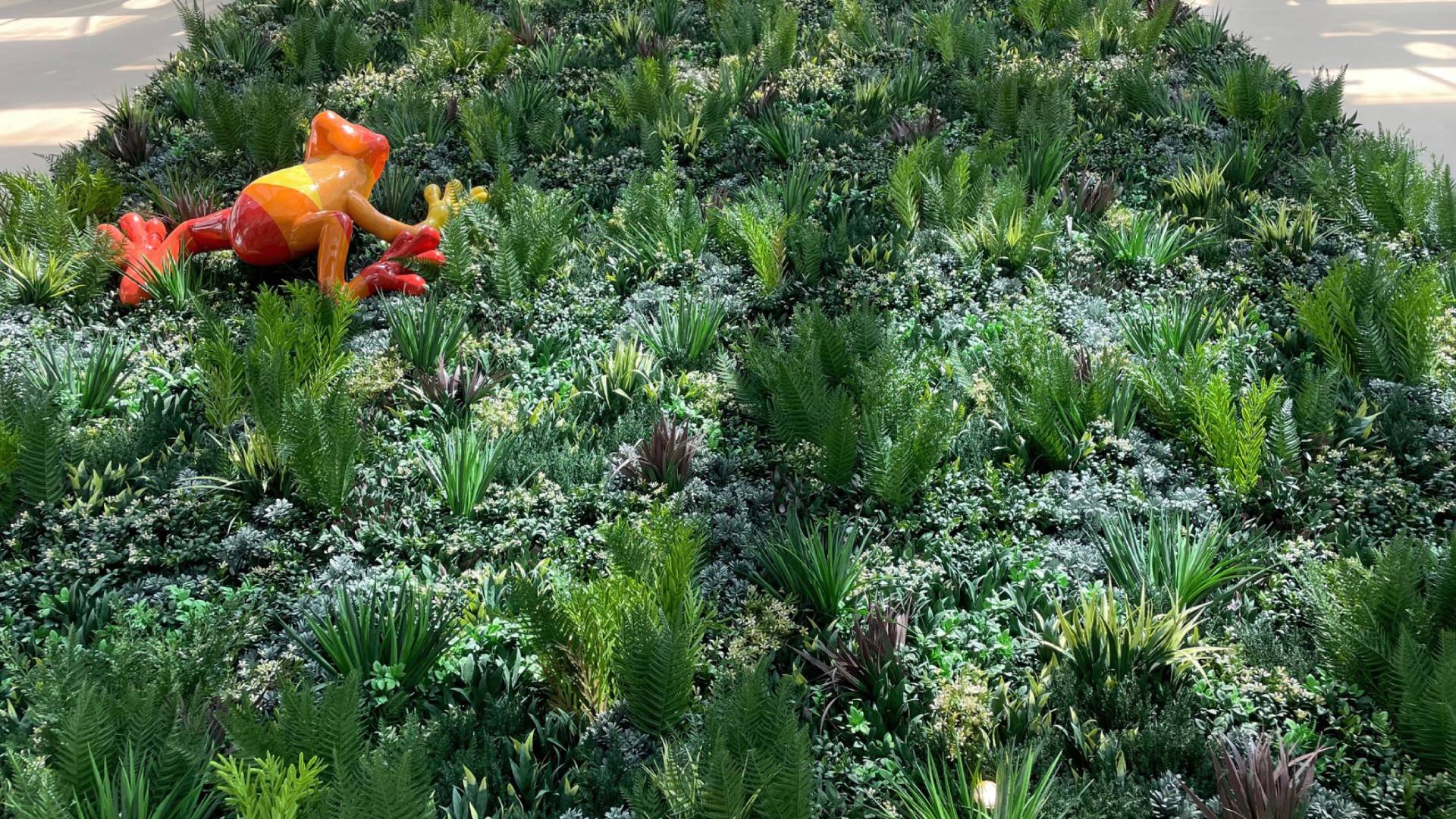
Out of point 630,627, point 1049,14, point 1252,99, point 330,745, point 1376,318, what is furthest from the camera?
point 1049,14

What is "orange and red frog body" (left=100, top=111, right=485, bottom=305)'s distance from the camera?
11.8 feet

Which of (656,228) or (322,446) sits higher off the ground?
(656,228)

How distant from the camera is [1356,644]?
2.17 meters

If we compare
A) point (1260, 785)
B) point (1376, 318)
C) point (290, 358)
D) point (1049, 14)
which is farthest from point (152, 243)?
point (1049, 14)

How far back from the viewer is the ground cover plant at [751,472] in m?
2.01

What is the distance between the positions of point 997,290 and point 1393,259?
1.23 m

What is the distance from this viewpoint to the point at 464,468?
273 centimetres

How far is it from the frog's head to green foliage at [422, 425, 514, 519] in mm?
1450

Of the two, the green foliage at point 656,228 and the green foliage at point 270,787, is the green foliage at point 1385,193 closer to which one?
the green foliage at point 656,228

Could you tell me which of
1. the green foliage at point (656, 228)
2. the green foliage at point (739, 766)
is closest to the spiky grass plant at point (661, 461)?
the green foliage at point (739, 766)

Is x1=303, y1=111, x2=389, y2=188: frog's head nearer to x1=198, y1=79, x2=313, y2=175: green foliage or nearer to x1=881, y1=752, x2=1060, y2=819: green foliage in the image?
x1=198, y1=79, x2=313, y2=175: green foliage

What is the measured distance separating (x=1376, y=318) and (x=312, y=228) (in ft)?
11.1

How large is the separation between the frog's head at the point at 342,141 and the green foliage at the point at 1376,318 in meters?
3.12

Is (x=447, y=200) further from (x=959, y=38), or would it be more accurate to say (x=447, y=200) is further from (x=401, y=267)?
(x=959, y=38)
